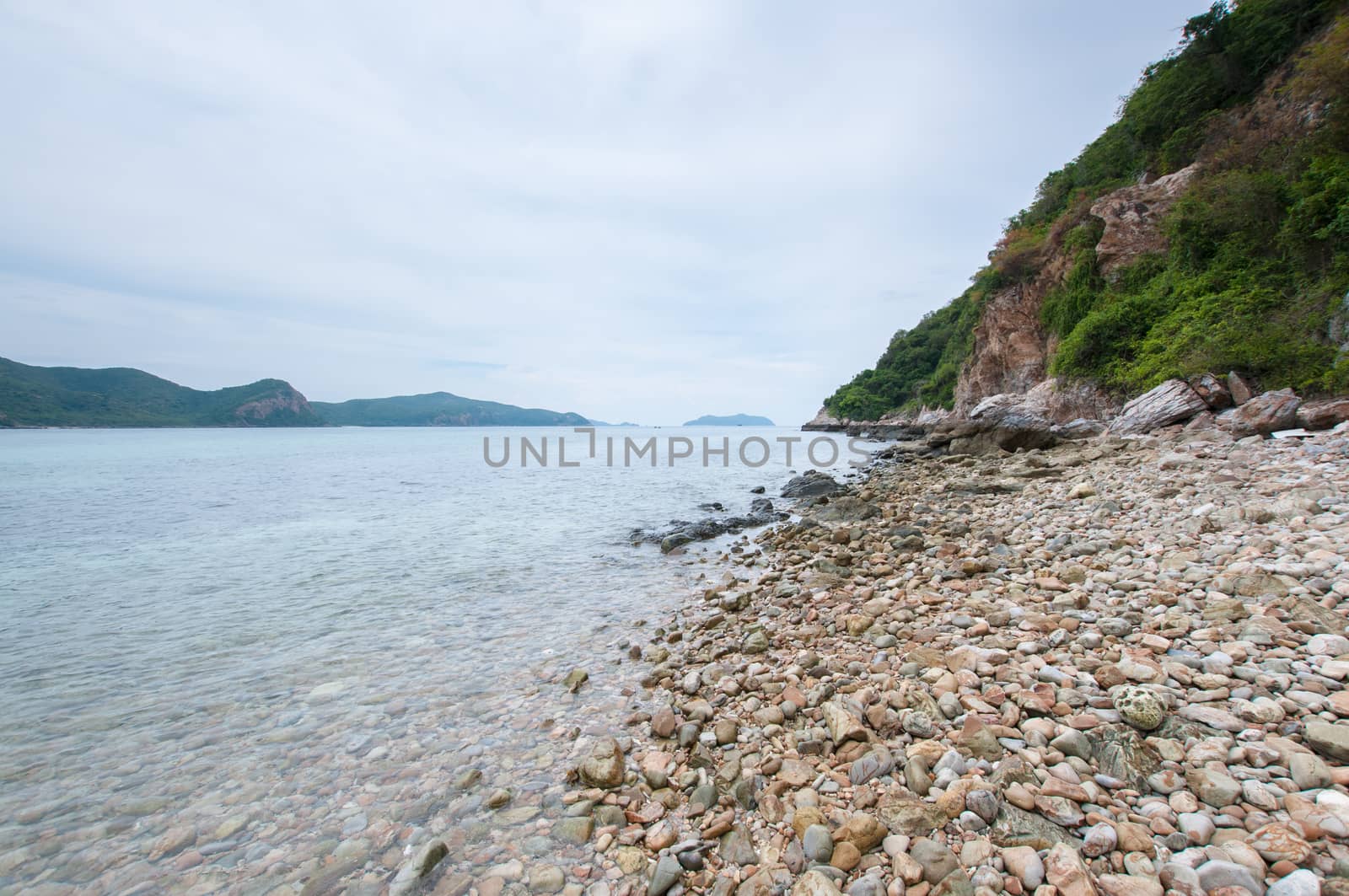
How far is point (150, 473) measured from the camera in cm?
3098

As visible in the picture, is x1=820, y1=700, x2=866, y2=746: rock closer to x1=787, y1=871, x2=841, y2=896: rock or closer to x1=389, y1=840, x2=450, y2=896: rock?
x1=787, y1=871, x2=841, y2=896: rock

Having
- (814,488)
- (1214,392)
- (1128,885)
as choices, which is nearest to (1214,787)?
(1128,885)

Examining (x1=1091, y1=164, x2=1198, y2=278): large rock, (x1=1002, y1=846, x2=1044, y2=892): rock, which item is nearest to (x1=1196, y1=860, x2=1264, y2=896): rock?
(x1=1002, y1=846, x2=1044, y2=892): rock

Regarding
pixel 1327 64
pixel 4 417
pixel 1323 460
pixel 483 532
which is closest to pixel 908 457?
pixel 1327 64

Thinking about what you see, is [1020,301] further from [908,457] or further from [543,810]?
[543,810]

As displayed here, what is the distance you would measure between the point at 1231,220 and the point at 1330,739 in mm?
22645

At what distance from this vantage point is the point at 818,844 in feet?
9.36

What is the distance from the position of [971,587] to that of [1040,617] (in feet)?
5.02

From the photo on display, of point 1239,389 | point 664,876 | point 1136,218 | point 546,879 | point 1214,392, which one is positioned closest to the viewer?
point 664,876

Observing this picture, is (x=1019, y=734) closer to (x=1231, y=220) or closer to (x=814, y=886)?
(x=814, y=886)

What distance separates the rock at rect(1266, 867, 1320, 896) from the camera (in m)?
1.87

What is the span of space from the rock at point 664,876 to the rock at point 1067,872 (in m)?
1.92

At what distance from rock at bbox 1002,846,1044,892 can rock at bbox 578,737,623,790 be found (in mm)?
2733

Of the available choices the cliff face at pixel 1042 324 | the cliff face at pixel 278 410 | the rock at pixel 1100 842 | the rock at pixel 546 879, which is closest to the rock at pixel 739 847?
the rock at pixel 546 879
